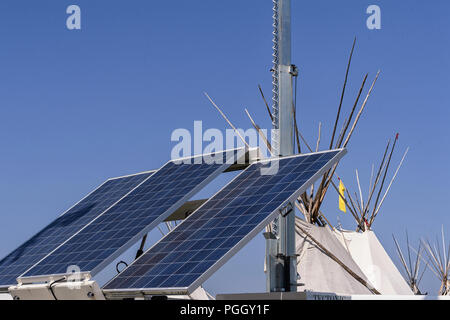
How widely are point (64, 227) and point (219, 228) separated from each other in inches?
224

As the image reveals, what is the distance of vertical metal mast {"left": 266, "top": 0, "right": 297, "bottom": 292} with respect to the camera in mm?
12898

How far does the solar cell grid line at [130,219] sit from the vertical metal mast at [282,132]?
3.48 ft

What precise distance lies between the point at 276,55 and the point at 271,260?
3652 millimetres

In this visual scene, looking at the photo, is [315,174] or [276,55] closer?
[315,174]

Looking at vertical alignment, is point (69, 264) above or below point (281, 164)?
below

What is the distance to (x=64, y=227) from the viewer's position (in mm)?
16266

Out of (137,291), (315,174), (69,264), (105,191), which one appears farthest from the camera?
(105,191)

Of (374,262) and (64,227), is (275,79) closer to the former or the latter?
(64,227)

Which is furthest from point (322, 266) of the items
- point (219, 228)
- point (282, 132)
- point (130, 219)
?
point (219, 228)

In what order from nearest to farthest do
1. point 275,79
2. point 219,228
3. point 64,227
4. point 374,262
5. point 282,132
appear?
point 219,228, point 282,132, point 275,79, point 64,227, point 374,262

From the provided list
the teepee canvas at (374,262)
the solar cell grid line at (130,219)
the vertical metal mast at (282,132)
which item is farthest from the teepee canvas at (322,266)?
the vertical metal mast at (282,132)
